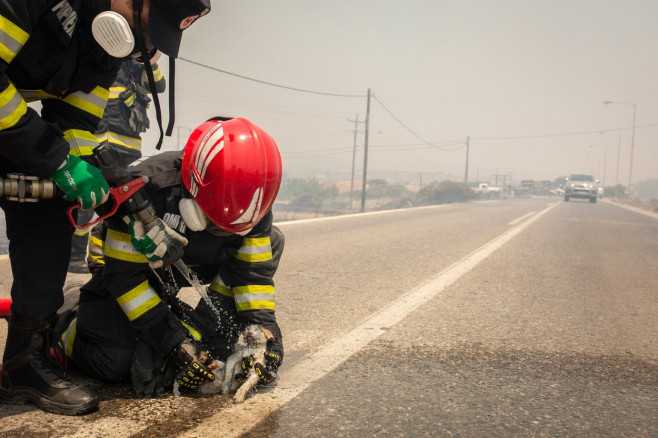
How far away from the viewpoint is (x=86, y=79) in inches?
89.1

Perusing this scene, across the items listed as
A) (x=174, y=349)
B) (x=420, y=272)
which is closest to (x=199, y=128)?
(x=174, y=349)

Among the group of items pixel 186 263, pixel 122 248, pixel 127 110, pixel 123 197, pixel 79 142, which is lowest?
pixel 186 263

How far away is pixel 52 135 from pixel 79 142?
1.29ft

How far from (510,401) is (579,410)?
271mm

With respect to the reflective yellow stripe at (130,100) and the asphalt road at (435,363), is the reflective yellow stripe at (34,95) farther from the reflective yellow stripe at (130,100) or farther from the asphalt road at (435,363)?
the reflective yellow stripe at (130,100)

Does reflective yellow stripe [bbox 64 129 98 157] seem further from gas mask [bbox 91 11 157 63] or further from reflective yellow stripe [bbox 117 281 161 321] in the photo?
reflective yellow stripe [bbox 117 281 161 321]

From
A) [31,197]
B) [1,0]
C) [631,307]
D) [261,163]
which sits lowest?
[631,307]

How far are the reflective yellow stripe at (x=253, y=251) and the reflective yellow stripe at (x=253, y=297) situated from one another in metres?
0.13

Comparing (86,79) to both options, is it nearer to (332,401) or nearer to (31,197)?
(31,197)

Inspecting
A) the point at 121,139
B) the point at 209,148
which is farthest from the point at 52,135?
the point at 121,139

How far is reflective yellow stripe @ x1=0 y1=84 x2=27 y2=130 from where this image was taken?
5.96 feet

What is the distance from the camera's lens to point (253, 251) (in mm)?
2689

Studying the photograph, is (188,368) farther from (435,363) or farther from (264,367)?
(435,363)

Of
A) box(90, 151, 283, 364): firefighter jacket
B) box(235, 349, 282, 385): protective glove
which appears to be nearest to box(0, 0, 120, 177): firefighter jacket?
box(90, 151, 283, 364): firefighter jacket
